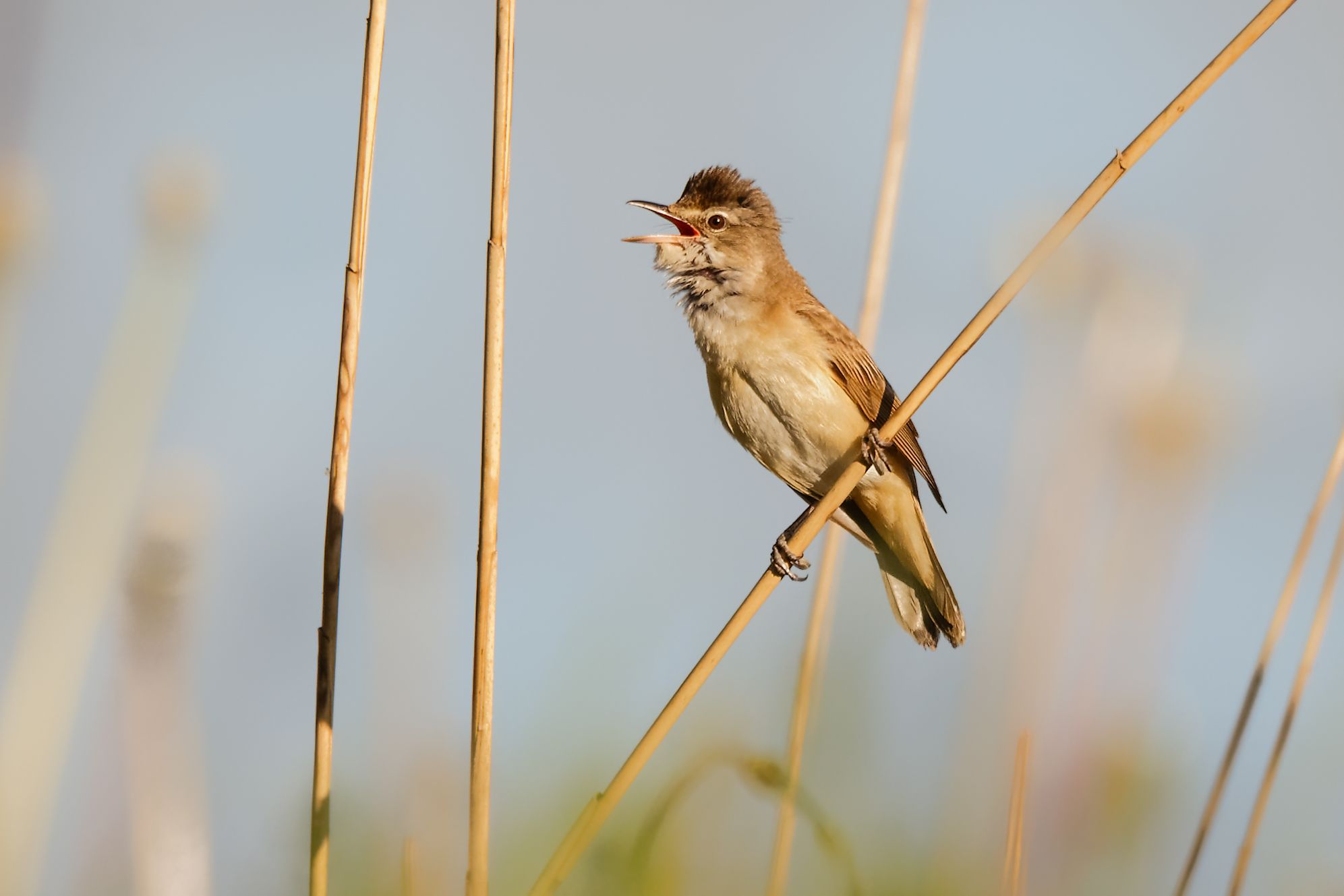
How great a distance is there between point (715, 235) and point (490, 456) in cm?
206

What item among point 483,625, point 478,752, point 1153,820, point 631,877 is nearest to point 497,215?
point 483,625

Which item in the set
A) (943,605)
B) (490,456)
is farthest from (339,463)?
(943,605)

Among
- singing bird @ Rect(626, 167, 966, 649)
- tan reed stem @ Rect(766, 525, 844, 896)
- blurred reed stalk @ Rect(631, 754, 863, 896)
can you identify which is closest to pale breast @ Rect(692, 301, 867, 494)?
singing bird @ Rect(626, 167, 966, 649)

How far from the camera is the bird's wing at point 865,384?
3.72 meters

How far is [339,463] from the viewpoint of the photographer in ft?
6.31

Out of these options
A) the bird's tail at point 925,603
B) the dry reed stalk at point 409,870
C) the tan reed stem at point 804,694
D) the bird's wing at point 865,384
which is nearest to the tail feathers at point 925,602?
the bird's tail at point 925,603

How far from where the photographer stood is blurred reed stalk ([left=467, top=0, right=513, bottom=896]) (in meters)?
1.83

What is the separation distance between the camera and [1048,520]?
3547 millimetres

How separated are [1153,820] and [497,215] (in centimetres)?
223

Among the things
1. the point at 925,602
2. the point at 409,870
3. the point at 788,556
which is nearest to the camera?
the point at 409,870

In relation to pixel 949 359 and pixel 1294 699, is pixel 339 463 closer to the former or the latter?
pixel 949 359

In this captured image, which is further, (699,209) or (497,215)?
(699,209)

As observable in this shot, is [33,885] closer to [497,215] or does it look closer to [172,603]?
[172,603]

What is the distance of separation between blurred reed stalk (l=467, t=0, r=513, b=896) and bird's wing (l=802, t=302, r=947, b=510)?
6.44 feet
